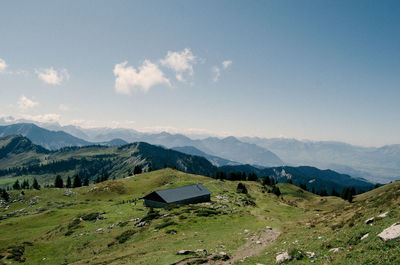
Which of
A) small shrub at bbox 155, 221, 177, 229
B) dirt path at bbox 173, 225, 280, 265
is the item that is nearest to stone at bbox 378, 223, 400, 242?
dirt path at bbox 173, 225, 280, 265

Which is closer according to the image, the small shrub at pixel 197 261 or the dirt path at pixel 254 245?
the small shrub at pixel 197 261

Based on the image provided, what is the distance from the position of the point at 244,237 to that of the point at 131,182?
125 m

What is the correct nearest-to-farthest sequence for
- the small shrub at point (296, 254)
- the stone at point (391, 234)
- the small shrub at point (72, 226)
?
the stone at point (391, 234), the small shrub at point (296, 254), the small shrub at point (72, 226)

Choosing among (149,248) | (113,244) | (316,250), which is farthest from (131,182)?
(316,250)

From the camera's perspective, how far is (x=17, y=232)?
7444 cm

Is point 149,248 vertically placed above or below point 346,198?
above

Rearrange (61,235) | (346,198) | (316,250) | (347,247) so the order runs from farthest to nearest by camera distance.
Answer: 1. (346,198)
2. (61,235)
3. (316,250)
4. (347,247)

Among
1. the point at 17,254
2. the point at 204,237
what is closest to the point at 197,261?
the point at 204,237

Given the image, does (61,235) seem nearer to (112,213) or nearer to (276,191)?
(112,213)

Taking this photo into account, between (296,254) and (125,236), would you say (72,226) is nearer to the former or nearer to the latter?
(125,236)

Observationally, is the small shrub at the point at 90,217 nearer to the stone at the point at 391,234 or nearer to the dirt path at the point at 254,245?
the dirt path at the point at 254,245

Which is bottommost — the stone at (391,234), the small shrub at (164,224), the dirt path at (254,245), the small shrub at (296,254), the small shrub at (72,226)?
the small shrub at (72,226)

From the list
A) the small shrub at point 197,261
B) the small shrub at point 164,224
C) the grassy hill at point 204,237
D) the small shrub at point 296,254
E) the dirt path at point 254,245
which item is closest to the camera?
the small shrub at point 296,254

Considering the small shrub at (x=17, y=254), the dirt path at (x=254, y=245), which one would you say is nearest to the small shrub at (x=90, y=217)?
the small shrub at (x=17, y=254)
